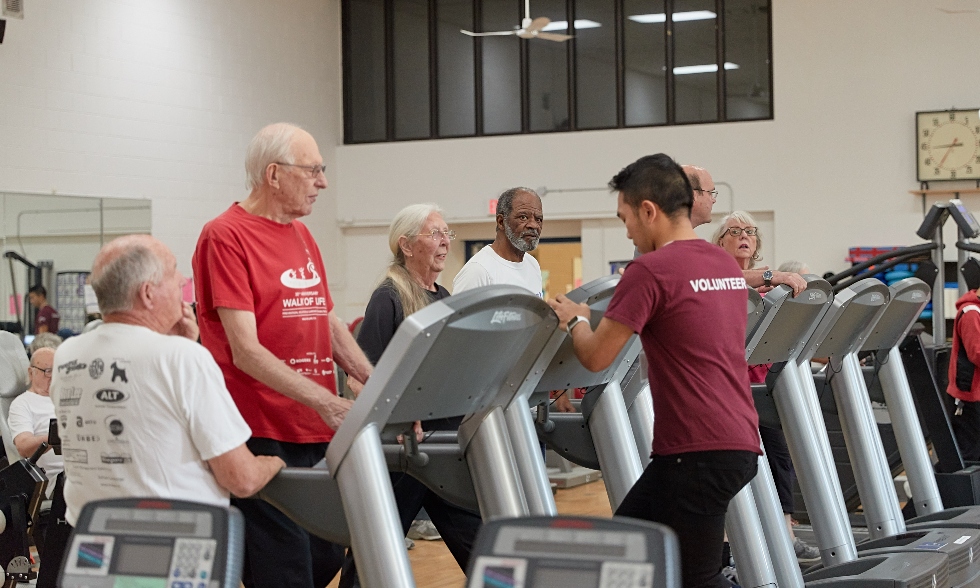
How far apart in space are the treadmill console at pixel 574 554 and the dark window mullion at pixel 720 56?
1012cm

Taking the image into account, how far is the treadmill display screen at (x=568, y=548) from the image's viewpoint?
1549 millimetres

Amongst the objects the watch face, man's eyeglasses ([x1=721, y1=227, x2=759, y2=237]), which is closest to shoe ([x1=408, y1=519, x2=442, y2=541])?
man's eyeglasses ([x1=721, y1=227, x2=759, y2=237])

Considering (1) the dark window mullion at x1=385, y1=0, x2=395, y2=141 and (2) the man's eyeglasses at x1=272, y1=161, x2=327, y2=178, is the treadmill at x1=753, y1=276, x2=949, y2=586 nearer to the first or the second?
(2) the man's eyeglasses at x1=272, y1=161, x2=327, y2=178

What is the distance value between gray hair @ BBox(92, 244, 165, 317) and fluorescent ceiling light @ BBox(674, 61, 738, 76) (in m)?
9.75

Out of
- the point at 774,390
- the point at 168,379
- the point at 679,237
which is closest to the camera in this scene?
the point at 168,379

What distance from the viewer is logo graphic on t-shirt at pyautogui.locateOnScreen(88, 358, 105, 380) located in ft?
7.29

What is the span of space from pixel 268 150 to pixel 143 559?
1262 mm

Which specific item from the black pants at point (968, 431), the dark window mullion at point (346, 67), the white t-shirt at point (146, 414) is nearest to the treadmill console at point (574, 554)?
the white t-shirt at point (146, 414)

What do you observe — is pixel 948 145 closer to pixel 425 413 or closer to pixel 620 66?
pixel 620 66

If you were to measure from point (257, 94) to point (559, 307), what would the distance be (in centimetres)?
932

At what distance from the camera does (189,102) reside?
1048 centimetres

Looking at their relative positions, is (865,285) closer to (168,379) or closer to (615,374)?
(615,374)

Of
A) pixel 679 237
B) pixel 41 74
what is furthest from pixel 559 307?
pixel 41 74

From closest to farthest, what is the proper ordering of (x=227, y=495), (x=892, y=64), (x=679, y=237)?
(x=227, y=495)
(x=679, y=237)
(x=892, y=64)
